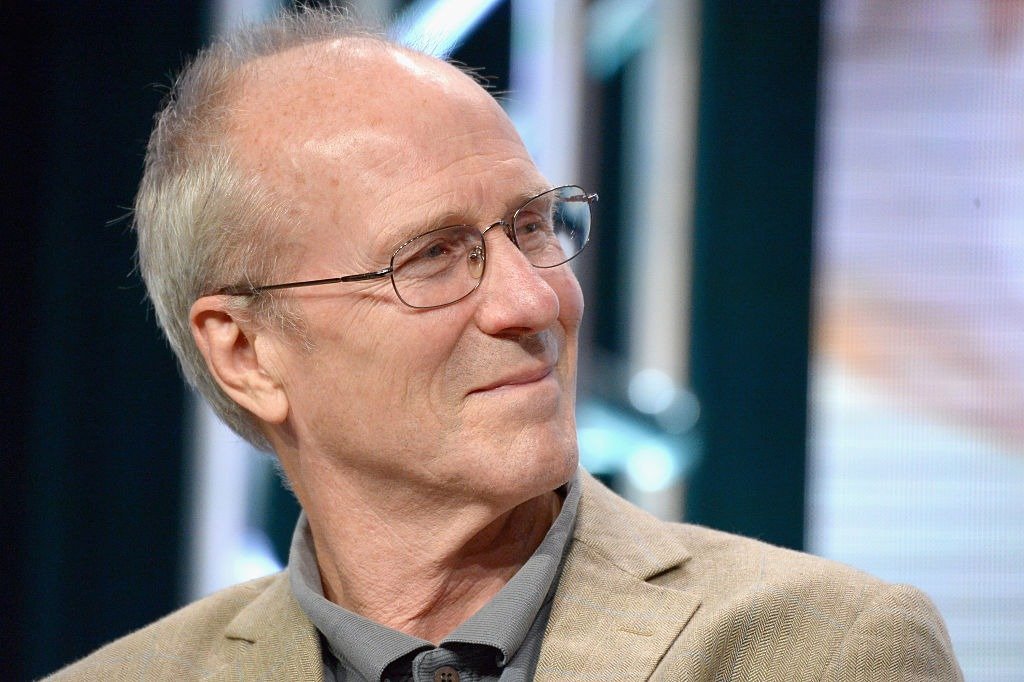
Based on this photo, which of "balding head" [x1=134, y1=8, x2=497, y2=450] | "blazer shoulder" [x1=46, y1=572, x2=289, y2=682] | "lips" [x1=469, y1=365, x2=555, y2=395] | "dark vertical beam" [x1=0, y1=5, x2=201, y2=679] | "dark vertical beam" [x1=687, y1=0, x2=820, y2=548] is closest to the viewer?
"lips" [x1=469, y1=365, x2=555, y2=395]

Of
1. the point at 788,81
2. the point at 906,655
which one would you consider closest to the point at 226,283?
the point at 906,655

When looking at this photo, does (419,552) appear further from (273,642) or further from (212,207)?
(212,207)

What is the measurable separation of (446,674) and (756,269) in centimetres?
169

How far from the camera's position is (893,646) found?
1435 mm

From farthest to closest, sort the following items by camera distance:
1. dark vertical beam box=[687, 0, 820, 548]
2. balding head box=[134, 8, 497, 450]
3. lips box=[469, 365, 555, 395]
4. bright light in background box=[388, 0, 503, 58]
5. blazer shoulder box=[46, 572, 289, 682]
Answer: dark vertical beam box=[687, 0, 820, 548] → bright light in background box=[388, 0, 503, 58] → blazer shoulder box=[46, 572, 289, 682] → balding head box=[134, 8, 497, 450] → lips box=[469, 365, 555, 395]

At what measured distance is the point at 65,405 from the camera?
3107 mm

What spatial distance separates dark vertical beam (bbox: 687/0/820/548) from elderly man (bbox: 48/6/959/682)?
4.19 ft

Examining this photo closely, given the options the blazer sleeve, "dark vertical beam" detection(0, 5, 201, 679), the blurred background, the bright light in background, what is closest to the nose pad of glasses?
the blazer sleeve

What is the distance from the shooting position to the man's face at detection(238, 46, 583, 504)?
152cm

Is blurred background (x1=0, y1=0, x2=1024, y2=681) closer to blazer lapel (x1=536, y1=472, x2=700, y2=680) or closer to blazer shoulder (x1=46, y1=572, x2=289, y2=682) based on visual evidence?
blazer shoulder (x1=46, y1=572, x2=289, y2=682)

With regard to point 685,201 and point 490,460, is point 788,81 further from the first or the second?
point 490,460

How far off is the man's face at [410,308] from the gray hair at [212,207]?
4 cm

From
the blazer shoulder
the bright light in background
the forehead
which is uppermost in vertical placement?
the bright light in background

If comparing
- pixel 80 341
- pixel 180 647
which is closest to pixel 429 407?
pixel 180 647
